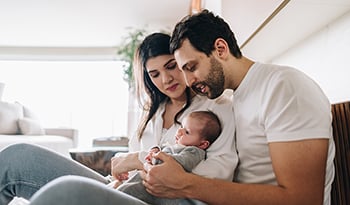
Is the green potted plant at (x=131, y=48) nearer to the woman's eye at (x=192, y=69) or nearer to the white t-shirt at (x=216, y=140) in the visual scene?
the white t-shirt at (x=216, y=140)

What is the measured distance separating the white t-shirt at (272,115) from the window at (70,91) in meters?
4.69

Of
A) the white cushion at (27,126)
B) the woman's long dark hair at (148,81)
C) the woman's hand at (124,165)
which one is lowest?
the white cushion at (27,126)

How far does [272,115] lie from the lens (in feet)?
2.77

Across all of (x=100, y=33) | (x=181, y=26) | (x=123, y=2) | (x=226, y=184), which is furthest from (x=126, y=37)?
(x=226, y=184)

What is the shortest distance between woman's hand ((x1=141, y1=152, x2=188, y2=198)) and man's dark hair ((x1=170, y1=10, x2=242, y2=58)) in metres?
0.36

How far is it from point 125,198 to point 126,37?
4144 millimetres

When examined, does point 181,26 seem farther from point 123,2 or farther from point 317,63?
point 123,2

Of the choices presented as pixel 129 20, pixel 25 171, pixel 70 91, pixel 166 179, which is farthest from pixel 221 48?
pixel 70 91

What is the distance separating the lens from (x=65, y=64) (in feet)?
18.5

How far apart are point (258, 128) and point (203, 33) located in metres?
0.34

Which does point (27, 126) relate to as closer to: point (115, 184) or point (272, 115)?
point (115, 184)

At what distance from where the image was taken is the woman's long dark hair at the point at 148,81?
1.33 m

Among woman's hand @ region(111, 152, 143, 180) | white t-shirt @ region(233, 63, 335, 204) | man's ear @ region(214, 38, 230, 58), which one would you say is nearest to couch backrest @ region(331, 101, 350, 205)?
white t-shirt @ region(233, 63, 335, 204)

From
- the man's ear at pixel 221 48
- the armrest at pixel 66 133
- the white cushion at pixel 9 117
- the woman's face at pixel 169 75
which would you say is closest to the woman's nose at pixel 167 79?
the woman's face at pixel 169 75
